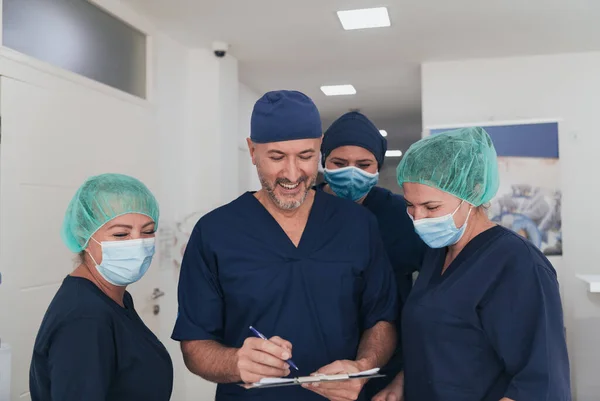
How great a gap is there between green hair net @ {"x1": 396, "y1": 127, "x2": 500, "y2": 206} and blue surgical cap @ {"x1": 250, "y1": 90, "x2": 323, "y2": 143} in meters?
0.29

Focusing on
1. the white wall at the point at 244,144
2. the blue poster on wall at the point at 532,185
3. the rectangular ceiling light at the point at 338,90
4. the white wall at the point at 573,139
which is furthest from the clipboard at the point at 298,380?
the rectangular ceiling light at the point at 338,90

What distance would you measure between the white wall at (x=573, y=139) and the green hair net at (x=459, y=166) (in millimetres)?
3281

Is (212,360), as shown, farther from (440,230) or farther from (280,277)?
(440,230)

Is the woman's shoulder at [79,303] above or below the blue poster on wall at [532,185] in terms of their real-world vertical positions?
below

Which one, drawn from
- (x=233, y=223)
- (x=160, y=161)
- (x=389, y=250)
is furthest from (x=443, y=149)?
(x=160, y=161)

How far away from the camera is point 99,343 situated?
1.34 m

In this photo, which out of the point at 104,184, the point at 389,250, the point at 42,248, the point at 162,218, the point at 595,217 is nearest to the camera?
the point at 104,184

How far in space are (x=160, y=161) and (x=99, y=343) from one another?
2547 mm

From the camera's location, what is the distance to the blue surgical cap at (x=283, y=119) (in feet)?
4.55

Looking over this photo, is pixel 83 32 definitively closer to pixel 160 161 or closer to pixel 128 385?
pixel 160 161

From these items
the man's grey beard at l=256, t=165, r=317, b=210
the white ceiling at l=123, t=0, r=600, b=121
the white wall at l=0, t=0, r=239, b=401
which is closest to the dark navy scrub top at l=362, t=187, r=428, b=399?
the man's grey beard at l=256, t=165, r=317, b=210

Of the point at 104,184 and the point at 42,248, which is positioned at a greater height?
the point at 104,184

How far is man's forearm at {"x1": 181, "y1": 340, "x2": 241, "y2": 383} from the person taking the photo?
1258 mm

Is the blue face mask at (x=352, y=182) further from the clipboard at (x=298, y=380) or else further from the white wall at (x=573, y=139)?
the white wall at (x=573, y=139)
